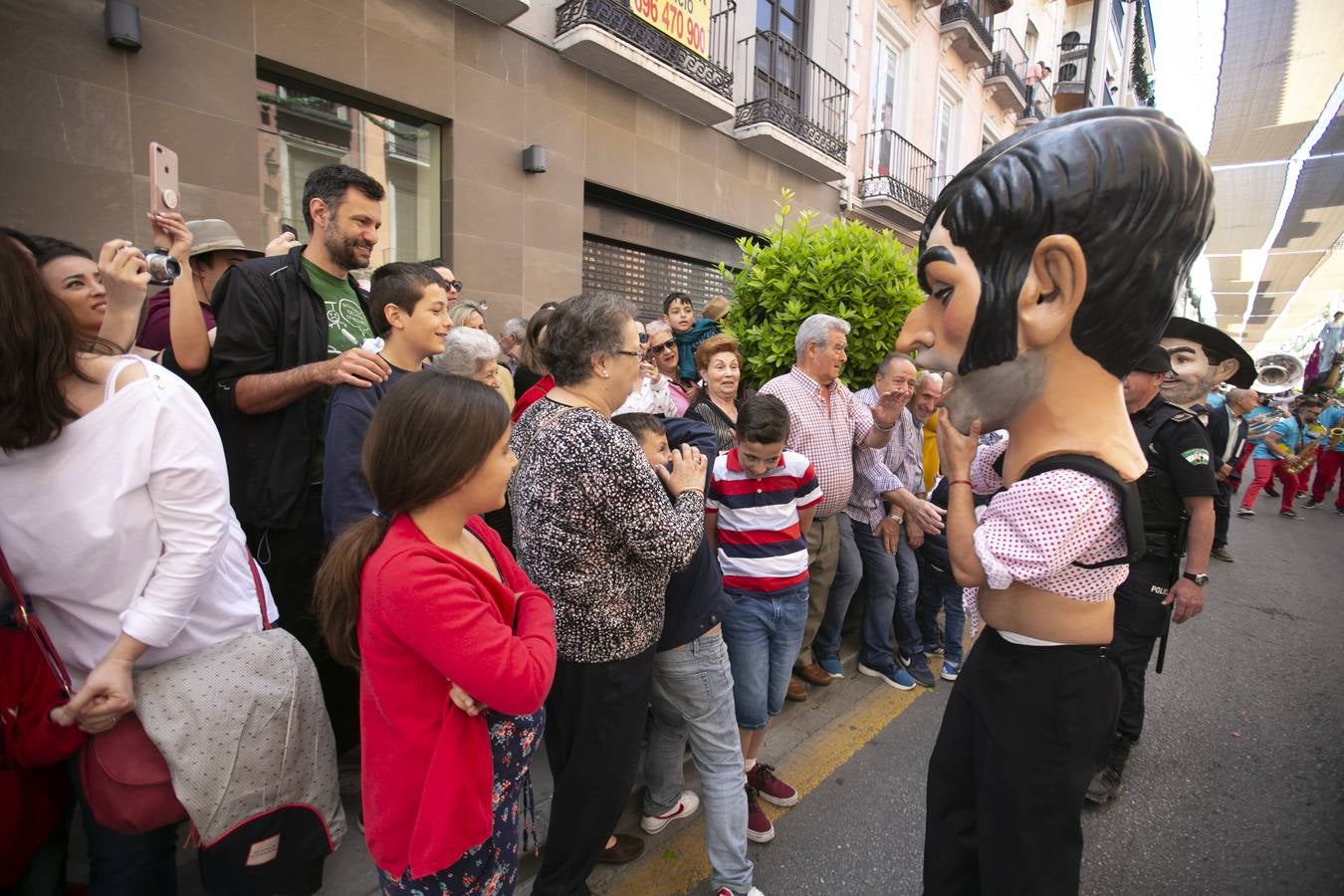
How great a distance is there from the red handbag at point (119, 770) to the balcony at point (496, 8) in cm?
633

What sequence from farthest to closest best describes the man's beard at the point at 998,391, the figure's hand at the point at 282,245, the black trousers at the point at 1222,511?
the black trousers at the point at 1222,511 < the figure's hand at the point at 282,245 < the man's beard at the point at 998,391

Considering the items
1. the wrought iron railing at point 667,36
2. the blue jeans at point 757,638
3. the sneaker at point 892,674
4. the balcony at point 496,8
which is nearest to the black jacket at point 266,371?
the blue jeans at point 757,638

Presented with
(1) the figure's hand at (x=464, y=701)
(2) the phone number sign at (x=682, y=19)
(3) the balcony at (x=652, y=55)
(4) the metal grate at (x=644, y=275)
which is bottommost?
(1) the figure's hand at (x=464, y=701)

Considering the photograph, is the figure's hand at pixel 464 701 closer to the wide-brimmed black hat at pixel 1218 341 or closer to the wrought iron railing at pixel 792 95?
the wide-brimmed black hat at pixel 1218 341

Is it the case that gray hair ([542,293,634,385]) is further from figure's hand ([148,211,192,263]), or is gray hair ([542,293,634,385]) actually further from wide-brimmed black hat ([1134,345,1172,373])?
wide-brimmed black hat ([1134,345,1172,373])

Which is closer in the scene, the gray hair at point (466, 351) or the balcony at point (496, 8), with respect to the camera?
the gray hair at point (466, 351)

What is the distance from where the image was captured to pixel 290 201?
537 cm

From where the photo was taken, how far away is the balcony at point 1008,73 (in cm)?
1586

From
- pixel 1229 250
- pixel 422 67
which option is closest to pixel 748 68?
pixel 422 67

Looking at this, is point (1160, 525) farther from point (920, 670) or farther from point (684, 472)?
point (684, 472)

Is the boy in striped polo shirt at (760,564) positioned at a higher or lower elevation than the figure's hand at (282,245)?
lower

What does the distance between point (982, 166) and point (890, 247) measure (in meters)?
3.66

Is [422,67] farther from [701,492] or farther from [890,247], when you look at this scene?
[701,492]

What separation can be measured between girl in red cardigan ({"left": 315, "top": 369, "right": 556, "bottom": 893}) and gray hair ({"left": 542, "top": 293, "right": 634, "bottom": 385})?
19.2 inches
